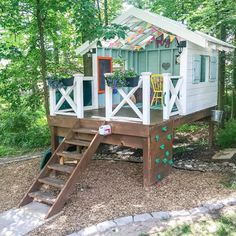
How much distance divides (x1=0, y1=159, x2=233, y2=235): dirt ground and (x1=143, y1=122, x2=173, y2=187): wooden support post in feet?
0.52

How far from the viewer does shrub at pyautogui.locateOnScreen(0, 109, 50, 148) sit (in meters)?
9.20

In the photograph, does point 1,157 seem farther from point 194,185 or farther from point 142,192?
point 194,185

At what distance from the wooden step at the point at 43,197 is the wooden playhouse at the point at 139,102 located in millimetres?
16

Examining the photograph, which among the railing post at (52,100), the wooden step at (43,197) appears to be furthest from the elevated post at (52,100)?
the wooden step at (43,197)

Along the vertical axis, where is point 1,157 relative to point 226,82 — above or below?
below

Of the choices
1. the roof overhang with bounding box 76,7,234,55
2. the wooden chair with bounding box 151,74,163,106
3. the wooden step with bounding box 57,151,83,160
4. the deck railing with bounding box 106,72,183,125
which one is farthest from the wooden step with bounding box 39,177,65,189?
the wooden chair with bounding box 151,74,163,106

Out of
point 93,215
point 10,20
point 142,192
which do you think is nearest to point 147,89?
point 142,192

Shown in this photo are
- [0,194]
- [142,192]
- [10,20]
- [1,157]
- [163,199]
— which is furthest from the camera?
[1,157]

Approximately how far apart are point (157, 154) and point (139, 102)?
3.18 m

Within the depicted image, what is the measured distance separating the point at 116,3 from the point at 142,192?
29.2ft

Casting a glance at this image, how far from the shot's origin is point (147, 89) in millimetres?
4965

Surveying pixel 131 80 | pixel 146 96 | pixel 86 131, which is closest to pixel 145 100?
pixel 146 96

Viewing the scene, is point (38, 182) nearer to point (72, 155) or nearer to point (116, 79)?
point (72, 155)

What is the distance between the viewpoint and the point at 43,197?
4.73 metres
